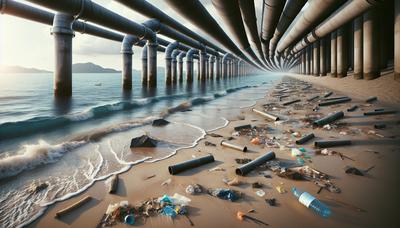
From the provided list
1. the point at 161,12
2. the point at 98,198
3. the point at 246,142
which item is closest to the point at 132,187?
the point at 98,198

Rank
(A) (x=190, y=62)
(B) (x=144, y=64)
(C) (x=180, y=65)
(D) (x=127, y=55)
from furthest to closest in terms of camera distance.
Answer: (C) (x=180, y=65), (A) (x=190, y=62), (B) (x=144, y=64), (D) (x=127, y=55)

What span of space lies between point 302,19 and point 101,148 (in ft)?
41.2

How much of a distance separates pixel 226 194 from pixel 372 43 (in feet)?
41.3

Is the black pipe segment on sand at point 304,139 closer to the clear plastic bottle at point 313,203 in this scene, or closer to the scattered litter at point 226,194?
the clear plastic bottle at point 313,203

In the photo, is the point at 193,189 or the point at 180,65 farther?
the point at 180,65

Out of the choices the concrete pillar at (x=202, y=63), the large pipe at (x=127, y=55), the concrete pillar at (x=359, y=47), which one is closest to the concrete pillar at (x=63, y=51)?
the large pipe at (x=127, y=55)

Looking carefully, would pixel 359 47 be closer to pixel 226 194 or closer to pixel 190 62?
pixel 226 194

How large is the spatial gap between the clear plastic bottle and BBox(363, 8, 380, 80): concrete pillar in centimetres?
1202

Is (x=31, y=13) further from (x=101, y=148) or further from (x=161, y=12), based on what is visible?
(x=101, y=148)

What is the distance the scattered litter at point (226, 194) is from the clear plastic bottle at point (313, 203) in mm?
569

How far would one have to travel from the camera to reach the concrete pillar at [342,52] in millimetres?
16469

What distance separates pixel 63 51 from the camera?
42.0 ft

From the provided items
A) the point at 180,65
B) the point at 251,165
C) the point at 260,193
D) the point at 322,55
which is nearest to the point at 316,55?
the point at 322,55

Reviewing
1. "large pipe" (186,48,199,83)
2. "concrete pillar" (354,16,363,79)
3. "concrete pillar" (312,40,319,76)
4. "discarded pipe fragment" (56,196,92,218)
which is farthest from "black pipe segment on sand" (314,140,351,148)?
"large pipe" (186,48,199,83)
